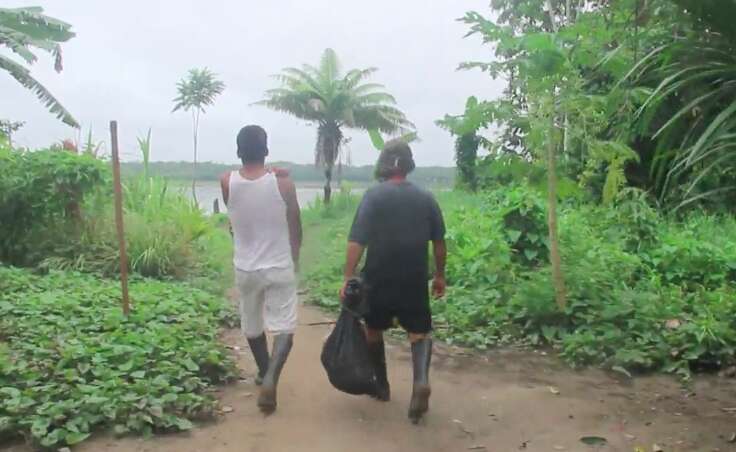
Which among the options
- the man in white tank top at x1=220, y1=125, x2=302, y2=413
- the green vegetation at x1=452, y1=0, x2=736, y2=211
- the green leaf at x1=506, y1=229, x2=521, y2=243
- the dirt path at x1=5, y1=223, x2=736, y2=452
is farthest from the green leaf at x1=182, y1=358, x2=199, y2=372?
the green leaf at x1=506, y1=229, x2=521, y2=243

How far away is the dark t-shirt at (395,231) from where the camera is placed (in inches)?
177

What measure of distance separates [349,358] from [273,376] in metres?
0.47

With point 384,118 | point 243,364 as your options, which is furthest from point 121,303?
point 384,118

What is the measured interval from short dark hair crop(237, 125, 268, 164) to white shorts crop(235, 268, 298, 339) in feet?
2.20

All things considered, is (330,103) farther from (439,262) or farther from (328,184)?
(439,262)

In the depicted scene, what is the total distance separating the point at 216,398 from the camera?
194 inches

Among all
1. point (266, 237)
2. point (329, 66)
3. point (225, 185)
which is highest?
point (329, 66)

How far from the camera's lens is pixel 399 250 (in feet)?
14.8

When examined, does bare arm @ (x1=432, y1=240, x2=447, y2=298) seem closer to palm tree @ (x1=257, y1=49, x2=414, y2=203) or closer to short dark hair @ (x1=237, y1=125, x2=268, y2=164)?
short dark hair @ (x1=237, y1=125, x2=268, y2=164)

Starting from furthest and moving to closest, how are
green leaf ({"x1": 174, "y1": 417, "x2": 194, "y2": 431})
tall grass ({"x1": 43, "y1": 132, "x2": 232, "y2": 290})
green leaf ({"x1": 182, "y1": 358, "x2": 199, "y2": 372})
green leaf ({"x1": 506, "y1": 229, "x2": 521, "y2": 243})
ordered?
1. tall grass ({"x1": 43, "y1": 132, "x2": 232, "y2": 290})
2. green leaf ({"x1": 506, "y1": 229, "x2": 521, "y2": 243})
3. green leaf ({"x1": 182, "y1": 358, "x2": 199, "y2": 372})
4. green leaf ({"x1": 174, "y1": 417, "x2": 194, "y2": 431})

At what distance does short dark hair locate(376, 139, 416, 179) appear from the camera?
4562mm

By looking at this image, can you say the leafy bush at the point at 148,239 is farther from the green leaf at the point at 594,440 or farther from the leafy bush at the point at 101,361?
the green leaf at the point at 594,440

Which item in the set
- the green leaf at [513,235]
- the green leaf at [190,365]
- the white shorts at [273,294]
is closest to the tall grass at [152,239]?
the green leaf at [513,235]

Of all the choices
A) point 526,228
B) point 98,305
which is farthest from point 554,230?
point 98,305
